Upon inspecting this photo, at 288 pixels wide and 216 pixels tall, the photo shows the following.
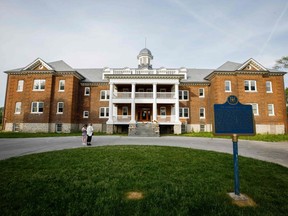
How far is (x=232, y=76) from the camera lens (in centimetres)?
2569

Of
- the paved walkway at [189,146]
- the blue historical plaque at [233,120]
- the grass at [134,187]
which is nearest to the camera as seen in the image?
the grass at [134,187]

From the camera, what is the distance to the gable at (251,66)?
83.5ft

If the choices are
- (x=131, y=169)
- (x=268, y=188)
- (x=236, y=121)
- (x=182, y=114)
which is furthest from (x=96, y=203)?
(x=182, y=114)

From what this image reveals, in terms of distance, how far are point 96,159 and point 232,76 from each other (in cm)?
2560

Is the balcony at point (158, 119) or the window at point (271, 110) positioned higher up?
the window at point (271, 110)

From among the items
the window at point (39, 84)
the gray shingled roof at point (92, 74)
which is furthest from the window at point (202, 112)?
the window at point (39, 84)

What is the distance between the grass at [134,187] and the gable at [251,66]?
2330 centimetres

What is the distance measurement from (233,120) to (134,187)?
3.02 meters

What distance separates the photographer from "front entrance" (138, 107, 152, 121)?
1094 inches

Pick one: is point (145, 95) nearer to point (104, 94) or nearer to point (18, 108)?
point (104, 94)

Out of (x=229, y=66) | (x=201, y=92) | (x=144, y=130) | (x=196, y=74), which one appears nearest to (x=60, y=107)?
(x=144, y=130)

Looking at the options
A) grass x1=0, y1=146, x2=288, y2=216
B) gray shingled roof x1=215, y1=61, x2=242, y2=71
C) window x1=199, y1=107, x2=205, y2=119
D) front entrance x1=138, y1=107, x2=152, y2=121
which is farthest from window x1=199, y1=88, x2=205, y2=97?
grass x1=0, y1=146, x2=288, y2=216

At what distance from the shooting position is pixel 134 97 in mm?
24516

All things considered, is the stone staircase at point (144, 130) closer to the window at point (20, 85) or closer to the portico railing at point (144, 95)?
the portico railing at point (144, 95)
